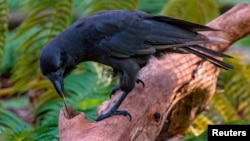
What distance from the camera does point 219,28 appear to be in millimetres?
2705

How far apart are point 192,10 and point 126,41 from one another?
122cm

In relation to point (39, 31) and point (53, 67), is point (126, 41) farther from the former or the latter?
point (39, 31)

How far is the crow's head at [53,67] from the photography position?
2326 mm

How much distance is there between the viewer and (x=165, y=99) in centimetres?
240

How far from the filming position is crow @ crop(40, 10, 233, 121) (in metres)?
2.43

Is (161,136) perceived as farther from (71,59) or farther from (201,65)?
(71,59)

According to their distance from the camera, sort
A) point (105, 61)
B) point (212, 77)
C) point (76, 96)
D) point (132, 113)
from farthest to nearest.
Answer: point (76, 96) → point (212, 77) → point (105, 61) → point (132, 113)

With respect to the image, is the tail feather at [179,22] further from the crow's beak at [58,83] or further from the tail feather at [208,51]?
the crow's beak at [58,83]

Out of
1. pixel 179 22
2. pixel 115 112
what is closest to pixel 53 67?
pixel 115 112

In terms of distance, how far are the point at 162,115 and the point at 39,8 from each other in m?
1.36

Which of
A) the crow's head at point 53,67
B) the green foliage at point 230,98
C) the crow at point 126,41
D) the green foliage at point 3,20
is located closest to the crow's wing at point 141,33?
the crow at point 126,41

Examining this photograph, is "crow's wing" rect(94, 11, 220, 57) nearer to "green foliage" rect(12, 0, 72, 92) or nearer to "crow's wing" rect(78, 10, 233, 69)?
"crow's wing" rect(78, 10, 233, 69)

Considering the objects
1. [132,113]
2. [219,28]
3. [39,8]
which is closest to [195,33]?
[219,28]

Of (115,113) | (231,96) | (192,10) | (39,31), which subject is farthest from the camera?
(231,96)
